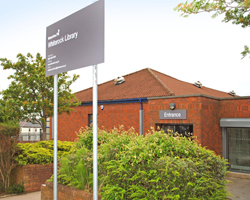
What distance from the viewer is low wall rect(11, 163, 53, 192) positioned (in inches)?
411

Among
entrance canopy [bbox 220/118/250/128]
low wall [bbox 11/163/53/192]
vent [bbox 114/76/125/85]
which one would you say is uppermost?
vent [bbox 114/76/125/85]

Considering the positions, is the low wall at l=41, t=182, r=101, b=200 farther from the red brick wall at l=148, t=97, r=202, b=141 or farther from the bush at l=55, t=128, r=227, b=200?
the red brick wall at l=148, t=97, r=202, b=141

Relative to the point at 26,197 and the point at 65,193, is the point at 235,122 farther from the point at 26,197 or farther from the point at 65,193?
the point at 26,197

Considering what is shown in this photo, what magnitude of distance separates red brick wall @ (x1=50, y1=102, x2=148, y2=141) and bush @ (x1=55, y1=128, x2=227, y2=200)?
39.2 feet

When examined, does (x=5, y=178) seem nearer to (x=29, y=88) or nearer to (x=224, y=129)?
(x=29, y=88)

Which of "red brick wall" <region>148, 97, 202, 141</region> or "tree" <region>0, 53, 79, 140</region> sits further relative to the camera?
"tree" <region>0, 53, 79, 140</region>

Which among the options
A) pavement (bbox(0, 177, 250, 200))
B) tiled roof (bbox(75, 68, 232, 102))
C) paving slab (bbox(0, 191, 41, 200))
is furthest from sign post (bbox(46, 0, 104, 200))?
tiled roof (bbox(75, 68, 232, 102))

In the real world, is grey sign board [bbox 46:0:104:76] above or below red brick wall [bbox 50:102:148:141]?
above

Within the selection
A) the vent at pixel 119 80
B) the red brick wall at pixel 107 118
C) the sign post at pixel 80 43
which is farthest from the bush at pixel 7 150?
the vent at pixel 119 80

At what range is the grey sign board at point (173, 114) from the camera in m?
14.4

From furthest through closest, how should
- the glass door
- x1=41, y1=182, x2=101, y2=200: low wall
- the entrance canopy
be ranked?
1. the glass door
2. the entrance canopy
3. x1=41, y1=182, x2=101, y2=200: low wall

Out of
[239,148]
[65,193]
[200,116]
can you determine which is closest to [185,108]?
[200,116]

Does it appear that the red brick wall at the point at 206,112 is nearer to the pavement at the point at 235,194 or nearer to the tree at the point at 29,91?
the pavement at the point at 235,194

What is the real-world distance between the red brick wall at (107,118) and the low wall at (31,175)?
8.81 meters
